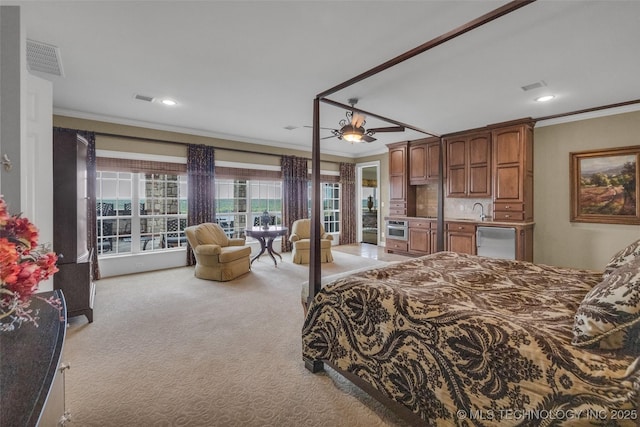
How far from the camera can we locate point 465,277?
2189mm

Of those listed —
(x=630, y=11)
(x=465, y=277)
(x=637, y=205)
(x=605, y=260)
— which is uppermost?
(x=630, y=11)

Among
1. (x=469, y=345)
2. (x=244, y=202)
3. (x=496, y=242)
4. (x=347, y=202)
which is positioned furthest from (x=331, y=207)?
(x=469, y=345)

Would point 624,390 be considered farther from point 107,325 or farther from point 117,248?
point 117,248

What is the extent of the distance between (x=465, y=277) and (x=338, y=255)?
14.8 feet

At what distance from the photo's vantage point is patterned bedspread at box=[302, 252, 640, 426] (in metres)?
1.12

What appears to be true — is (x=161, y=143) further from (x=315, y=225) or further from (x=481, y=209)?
(x=481, y=209)

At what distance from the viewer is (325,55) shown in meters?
→ 2.81

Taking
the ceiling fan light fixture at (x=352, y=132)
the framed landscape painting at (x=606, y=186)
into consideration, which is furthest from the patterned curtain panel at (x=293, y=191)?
the framed landscape painting at (x=606, y=186)

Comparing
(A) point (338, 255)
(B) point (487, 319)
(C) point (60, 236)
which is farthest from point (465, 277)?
(A) point (338, 255)

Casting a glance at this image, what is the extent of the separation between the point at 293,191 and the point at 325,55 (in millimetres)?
4335

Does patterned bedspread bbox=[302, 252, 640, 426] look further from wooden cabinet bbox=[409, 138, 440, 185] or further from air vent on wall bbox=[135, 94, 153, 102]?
wooden cabinet bbox=[409, 138, 440, 185]

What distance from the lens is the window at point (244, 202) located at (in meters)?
6.23

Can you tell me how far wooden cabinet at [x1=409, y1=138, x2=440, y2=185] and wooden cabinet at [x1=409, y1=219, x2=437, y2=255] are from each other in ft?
3.19

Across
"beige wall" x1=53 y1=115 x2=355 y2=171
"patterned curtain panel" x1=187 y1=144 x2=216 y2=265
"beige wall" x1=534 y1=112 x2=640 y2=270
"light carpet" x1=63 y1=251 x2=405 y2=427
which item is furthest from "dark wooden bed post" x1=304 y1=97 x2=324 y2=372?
"beige wall" x1=534 y1=112 x2=640 y2=270
